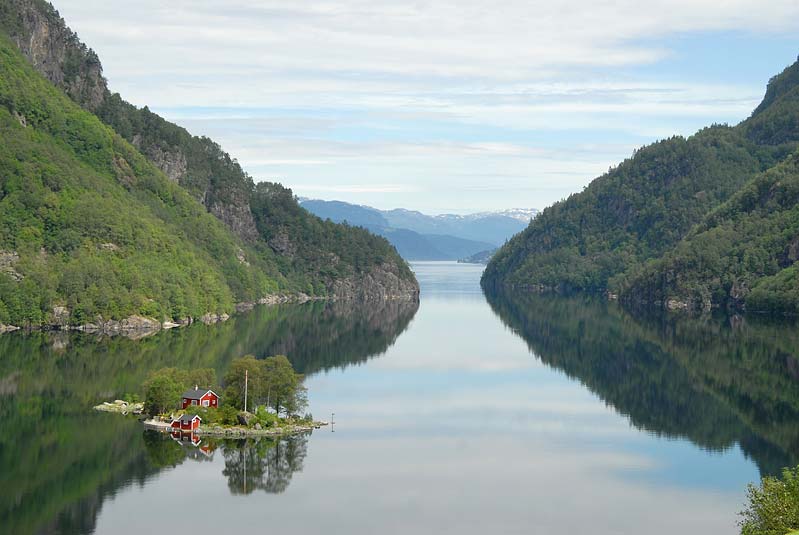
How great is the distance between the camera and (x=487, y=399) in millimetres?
110500

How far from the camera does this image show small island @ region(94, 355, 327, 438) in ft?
280

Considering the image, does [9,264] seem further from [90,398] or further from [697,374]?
[697,374]

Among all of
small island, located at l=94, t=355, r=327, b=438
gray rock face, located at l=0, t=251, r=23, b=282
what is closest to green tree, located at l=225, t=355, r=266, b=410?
small island, located at l=94, t=355, r=327, b=438

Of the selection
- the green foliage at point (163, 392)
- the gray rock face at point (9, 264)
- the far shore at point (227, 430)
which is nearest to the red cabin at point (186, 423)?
the far shore at point (227, 430)

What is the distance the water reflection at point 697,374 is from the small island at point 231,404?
92.0 ft

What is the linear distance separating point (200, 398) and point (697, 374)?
57.1 m

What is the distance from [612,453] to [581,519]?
64.0 feet

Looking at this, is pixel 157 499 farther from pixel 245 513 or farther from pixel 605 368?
pixel 605 368

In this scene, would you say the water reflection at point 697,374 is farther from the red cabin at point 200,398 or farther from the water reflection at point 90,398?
the red cabin at point 200,398

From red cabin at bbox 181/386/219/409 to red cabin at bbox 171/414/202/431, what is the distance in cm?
373

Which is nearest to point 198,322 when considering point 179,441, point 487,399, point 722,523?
point 487,399

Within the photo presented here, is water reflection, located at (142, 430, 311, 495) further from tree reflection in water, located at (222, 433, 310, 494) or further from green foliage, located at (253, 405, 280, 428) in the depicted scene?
green foliage, located at (253, 405, 280, 428)

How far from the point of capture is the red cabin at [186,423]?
277 feet

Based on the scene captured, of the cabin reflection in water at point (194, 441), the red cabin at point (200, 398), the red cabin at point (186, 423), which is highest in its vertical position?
the red cabin at point (200, 398)
